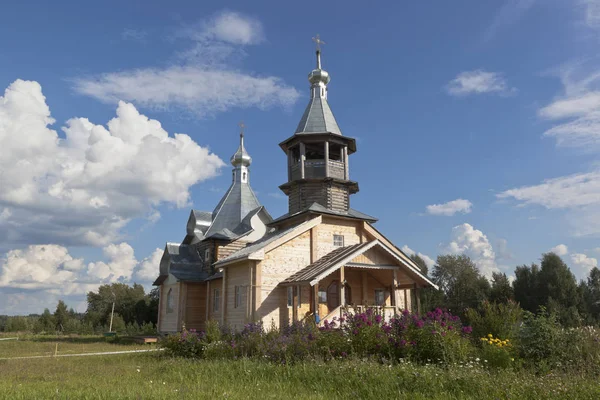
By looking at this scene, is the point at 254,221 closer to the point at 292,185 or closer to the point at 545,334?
the point at 292,185

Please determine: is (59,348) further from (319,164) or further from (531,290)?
(531,290)

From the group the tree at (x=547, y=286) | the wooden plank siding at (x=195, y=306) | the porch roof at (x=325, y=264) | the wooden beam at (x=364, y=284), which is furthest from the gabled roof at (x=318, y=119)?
the tree at (x=547, y=286)

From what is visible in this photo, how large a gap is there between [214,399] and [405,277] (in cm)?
1392

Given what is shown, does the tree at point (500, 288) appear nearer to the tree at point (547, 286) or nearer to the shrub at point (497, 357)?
the tree at point (547, 286)

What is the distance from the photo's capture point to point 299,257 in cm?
1850

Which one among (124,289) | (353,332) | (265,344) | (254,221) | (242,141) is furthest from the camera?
(124,289)

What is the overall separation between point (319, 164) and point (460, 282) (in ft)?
85.4

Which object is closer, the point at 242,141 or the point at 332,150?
the point at 332,150

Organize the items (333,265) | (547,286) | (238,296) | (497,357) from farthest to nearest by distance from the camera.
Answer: (547,286)
(238,296)
(333,265)
(497,357)

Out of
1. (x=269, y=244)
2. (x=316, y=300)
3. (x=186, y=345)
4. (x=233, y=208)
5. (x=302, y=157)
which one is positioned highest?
(x=302, y=157)

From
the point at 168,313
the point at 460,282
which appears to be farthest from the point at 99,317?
the point at 460,282

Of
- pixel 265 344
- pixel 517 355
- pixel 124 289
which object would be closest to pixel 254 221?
pixel 265 344

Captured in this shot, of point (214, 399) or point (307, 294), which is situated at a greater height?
point (307, 294)

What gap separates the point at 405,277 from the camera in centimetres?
1906
